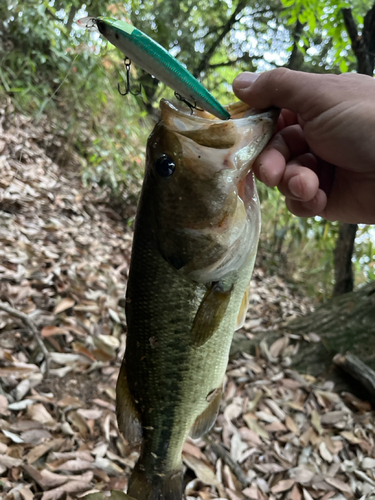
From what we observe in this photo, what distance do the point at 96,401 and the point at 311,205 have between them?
189cm

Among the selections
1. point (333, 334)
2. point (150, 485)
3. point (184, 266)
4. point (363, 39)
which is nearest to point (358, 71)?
point (363, 39)

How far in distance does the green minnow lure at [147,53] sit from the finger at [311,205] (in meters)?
0.82

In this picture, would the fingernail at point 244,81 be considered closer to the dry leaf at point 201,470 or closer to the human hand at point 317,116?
the human hand at point 317,116

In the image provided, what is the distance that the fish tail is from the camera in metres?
1.43

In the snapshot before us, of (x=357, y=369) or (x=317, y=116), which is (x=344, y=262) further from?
(x=317, y=116)

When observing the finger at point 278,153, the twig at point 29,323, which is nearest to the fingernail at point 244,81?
the finger at point 278,153

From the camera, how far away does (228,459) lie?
239cm

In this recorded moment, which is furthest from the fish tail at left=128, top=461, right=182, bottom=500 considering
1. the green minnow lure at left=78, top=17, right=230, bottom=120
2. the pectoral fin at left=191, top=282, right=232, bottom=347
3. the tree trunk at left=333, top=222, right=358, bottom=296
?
the tree trunk at left=333, top=222, right=358, bottom=296

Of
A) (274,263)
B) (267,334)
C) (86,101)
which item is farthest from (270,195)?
(86,101)

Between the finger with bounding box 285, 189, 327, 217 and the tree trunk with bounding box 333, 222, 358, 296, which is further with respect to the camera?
the tree trunk with bounding box 333, 222, 358, 296

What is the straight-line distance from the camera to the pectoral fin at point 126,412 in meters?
1.38

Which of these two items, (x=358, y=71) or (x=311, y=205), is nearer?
(x=311, y=205)

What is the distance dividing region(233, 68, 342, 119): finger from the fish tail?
4.95 ft

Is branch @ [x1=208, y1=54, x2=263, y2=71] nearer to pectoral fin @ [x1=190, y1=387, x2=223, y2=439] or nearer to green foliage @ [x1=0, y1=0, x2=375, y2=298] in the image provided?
green foliage @ [x1=0, y1=0, x2=375, y2=298]
